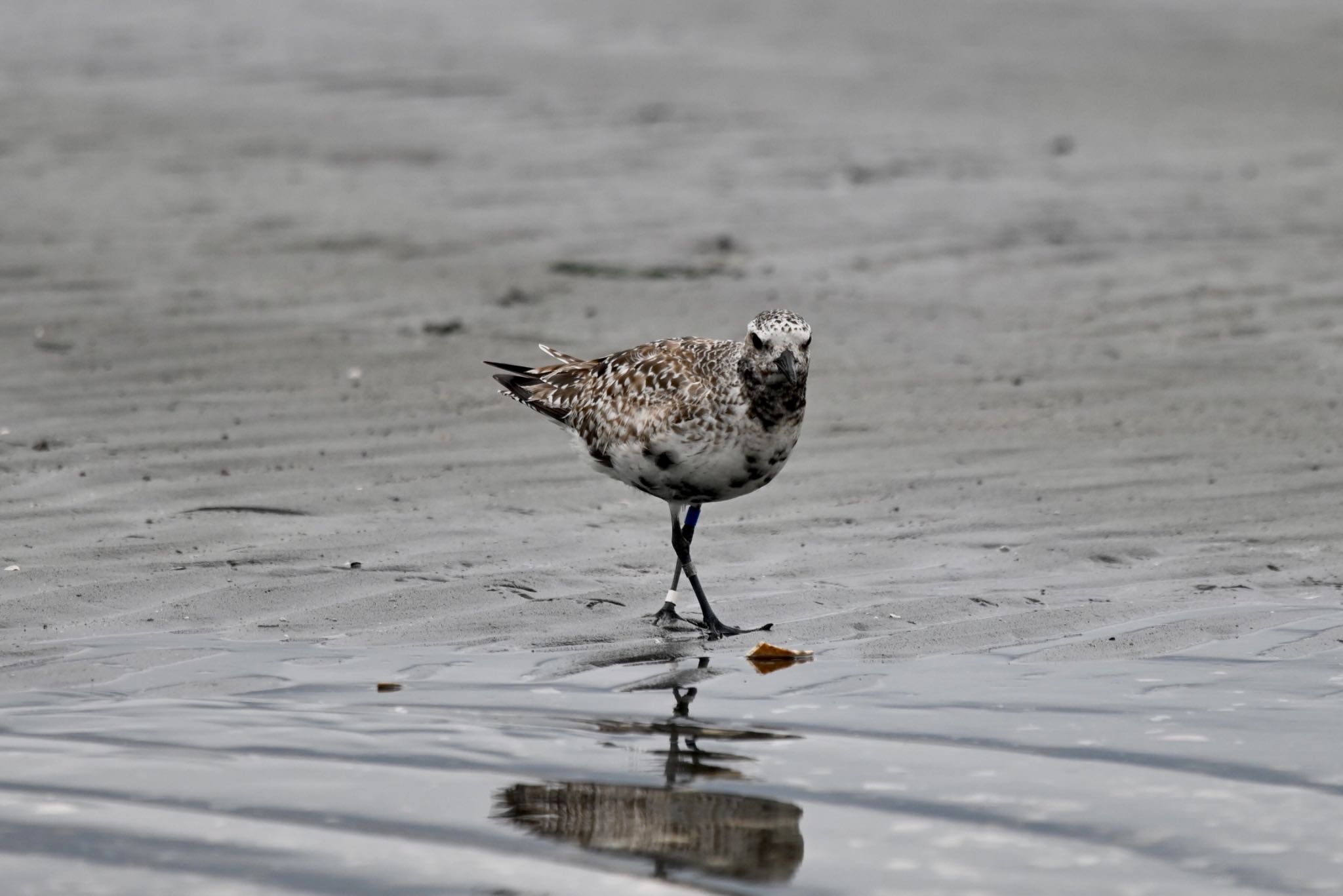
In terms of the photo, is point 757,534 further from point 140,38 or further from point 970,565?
point 140,38

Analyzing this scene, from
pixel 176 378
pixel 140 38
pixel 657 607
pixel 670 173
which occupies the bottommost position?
pixel 657 607

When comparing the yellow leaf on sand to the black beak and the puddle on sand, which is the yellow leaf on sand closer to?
the puddle on sand

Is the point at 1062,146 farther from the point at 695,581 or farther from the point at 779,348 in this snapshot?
the point at 779,348

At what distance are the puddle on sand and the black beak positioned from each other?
1200 mm

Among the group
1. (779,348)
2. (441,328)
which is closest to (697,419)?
(779,348)

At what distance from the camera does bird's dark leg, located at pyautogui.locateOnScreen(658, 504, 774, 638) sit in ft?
26.7

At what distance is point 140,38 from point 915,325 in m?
13.8

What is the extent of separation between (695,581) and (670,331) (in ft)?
16.6

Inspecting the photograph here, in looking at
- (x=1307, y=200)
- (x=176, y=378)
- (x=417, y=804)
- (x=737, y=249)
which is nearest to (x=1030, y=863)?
(x=417, y=804)

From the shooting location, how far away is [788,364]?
25.4 feet

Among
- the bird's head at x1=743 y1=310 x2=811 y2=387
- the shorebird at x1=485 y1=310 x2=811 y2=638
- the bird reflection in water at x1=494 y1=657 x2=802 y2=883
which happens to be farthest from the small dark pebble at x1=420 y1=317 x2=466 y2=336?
the bird reflection in water at x1=494 y1=657 x2=802 y2=883

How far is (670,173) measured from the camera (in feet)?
57.4

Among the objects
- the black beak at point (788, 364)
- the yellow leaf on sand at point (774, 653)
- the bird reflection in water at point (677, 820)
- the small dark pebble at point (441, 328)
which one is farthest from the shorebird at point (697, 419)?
the small dark pebble at point (441, 328)

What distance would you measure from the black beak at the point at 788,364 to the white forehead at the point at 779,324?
98 mm
